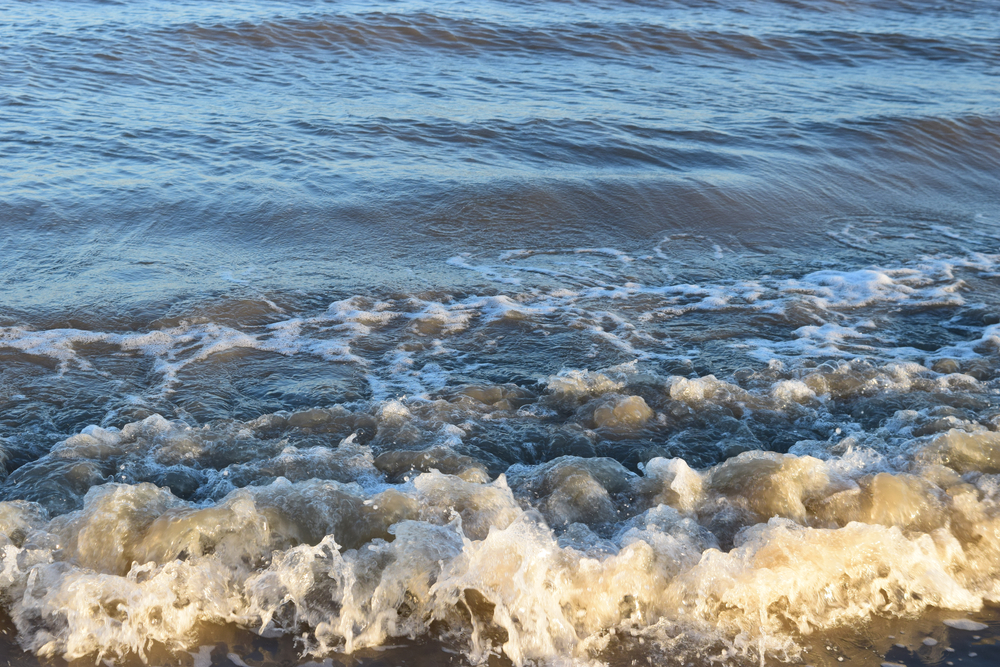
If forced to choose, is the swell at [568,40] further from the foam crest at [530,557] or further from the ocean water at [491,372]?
the foam crest at [530,557]

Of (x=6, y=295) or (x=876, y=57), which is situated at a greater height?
(x=876, y=57)

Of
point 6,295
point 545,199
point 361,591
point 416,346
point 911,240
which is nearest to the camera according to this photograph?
point 361,591

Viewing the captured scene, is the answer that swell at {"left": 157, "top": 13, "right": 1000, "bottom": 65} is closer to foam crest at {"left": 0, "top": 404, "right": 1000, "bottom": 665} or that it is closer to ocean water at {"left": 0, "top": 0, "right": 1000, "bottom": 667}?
ocean water at {"left": 0, "top": 0, "right": 1000, "bottom": 667}

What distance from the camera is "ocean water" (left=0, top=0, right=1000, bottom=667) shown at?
2.67 m

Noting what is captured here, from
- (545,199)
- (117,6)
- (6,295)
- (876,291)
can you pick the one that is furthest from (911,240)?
(117,6)

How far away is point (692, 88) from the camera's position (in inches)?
438

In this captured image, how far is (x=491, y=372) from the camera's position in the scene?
4.47 metres

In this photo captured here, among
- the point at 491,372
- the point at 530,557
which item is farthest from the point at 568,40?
the point at 530,557

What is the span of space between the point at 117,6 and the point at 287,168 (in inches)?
353

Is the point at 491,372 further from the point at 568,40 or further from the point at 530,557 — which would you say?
the point at 568,40

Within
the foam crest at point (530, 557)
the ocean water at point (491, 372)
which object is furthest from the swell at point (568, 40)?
the foam crest at point (530, 557)

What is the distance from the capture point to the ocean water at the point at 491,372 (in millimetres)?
2670

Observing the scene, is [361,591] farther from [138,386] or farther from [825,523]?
[138,386]

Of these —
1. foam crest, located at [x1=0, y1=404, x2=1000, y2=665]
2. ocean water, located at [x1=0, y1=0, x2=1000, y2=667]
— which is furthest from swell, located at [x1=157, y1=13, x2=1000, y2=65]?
foam crest, located at [x1=0, y1=404, x2=1000, y2=665]
